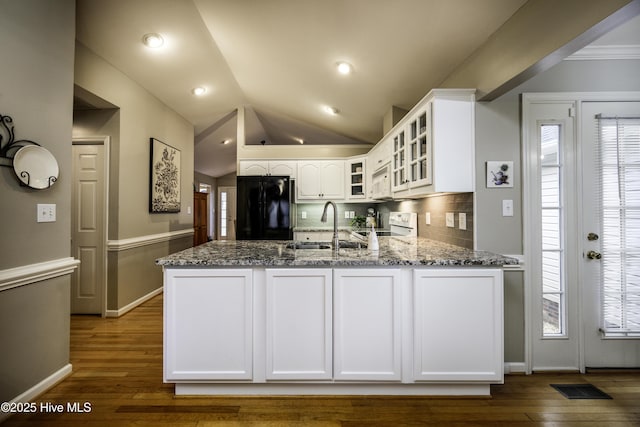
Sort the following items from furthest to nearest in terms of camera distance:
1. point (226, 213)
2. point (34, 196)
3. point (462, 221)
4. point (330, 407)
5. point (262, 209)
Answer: point (226, 213)
point (262, 209)
point (462, 221)
point (34, 196)
point (330, 407)

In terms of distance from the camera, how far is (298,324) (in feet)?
5.75

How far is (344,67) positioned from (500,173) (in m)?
1.81

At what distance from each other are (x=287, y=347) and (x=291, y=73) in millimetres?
3031

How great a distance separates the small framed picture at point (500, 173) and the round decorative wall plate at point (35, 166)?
9.62ft

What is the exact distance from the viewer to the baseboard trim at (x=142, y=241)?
3225 millimetres

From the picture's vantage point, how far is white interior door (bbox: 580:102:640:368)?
2.11 meters

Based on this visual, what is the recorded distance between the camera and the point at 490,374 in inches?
69.1

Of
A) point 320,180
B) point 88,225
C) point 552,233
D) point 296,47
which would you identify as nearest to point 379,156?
point 320,180

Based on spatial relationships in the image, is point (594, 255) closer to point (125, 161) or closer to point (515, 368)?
point (515, 368)

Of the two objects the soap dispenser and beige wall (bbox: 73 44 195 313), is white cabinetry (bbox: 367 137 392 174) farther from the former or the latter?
beige wall (bbox: 73 44 195 313)

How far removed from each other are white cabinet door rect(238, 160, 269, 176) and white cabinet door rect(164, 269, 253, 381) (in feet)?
10.9

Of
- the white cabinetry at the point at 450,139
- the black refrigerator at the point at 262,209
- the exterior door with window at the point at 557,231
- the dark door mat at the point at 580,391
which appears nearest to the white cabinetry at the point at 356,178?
the black refrigerator at the point at 262,209

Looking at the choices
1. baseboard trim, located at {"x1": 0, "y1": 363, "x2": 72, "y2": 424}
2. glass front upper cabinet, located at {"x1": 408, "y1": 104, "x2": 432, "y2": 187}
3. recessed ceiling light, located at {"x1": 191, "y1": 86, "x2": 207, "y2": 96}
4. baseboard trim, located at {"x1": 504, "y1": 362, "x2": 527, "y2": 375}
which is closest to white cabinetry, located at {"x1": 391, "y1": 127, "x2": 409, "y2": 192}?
glass front upper cabinet, located at {"x1": 408, "y1": 104, "x2": 432, "y2": 187}

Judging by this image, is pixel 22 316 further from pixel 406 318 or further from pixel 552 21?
pixel 552 21
